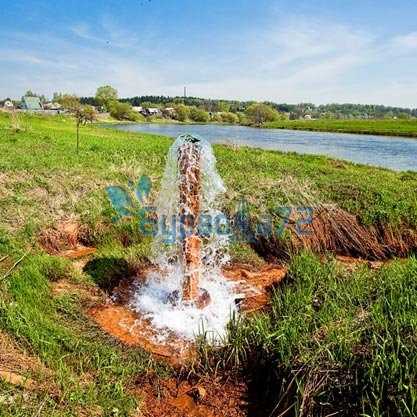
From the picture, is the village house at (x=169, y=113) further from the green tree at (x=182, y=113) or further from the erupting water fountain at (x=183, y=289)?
the erupting water fountain at (x=183, y=289)

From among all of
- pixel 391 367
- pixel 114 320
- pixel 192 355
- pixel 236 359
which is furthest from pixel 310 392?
pixel 114 320

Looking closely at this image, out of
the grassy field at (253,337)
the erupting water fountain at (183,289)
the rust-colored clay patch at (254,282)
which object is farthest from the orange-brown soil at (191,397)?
the rust-colored clay patch at (254,282)

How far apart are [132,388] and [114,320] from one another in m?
1.78

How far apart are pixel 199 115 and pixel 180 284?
128 m

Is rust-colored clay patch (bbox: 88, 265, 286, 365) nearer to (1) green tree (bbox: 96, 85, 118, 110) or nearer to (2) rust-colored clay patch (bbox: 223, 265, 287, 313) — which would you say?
(2) rust-colored clay patch (bbox: 223, 265, 287, 313)

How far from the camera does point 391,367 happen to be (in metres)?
3.59

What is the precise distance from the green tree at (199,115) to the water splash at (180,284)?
125569 mm

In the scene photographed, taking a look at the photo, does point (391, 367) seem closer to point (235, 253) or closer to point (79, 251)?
point (235, 253)

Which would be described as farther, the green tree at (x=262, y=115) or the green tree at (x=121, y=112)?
the green tree at (x=262, y=115)

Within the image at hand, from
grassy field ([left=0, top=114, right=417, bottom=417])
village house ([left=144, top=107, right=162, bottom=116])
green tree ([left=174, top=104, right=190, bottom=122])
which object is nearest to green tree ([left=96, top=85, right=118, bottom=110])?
village house ([left=144, top=107, right=162, bottom=116])

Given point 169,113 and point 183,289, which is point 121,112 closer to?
point 169,113

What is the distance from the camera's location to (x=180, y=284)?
684 centimetres

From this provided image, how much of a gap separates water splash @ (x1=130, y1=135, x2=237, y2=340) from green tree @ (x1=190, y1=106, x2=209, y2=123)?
4944 inches

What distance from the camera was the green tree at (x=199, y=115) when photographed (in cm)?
13050
